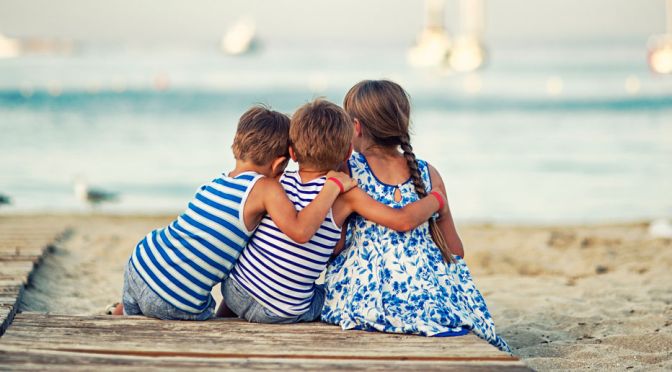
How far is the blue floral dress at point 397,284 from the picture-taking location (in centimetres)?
301

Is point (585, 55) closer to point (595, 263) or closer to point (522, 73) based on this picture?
point (522, 73)

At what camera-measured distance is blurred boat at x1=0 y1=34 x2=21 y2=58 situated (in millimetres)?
67244

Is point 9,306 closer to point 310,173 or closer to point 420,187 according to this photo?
point 310,173

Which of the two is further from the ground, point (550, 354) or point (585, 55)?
point (585, 55)

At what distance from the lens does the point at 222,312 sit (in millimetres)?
3270

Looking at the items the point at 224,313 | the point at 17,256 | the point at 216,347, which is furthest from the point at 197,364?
the point at 17,256

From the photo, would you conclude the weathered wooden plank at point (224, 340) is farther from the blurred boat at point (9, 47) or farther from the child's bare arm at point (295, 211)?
the blurred boat at point (9, 47)

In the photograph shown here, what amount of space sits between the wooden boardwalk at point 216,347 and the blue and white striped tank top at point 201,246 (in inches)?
4.7

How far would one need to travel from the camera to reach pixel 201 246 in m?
3.05

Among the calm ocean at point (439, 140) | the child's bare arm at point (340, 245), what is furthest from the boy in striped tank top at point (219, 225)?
the calm ocean at point (439, 140)

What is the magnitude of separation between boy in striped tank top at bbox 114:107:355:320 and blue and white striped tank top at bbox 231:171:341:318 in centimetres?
6

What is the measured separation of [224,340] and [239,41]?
256 feet

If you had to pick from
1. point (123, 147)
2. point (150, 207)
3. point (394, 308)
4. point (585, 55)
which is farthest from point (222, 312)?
point (585, 55)

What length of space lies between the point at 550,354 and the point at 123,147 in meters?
14.0
